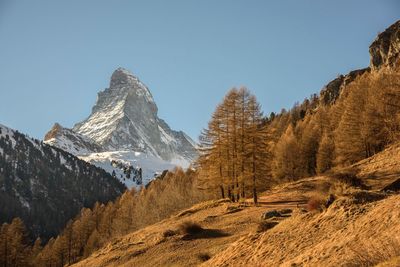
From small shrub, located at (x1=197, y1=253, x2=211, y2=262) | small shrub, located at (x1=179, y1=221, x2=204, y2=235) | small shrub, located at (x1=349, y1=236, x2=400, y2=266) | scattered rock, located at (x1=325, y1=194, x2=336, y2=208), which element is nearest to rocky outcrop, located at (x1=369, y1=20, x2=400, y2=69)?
small shrub, located at (x1=179, y1=221, x2=204, y2=235)

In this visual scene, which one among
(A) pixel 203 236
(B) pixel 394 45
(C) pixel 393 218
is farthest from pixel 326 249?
(B) pixel 394 45

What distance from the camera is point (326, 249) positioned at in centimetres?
1390

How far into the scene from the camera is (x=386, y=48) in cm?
9256

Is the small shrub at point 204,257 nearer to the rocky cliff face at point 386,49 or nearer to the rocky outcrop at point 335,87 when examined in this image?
the rocky cliff face at point 386,49

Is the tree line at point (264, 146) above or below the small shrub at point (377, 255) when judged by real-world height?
above

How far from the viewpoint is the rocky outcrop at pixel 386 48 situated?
88000mm

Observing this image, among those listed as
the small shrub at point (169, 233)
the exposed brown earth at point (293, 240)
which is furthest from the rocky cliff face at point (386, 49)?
the small shrub at point (169, 233)

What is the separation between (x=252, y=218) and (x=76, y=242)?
79640 millimetres

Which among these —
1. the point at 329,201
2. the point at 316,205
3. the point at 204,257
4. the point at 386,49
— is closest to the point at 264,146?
the point at 204,257

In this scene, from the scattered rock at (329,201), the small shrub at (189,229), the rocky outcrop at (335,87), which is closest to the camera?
the scattered rock at (329,201)

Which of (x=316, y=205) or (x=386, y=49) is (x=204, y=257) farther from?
(x=386, y=49)

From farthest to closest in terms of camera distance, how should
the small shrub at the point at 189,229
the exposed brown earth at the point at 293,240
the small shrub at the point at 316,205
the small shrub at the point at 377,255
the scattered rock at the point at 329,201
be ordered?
the small shrub at the point at 189,229, the small shrub at the point at 316,205, the scattered rock at the point at 329,201, the exposed brown earth at the point at 293,240, the small shrub at the point at 377,255

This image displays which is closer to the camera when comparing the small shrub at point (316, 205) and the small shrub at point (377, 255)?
the small shrub at point (377, 255)

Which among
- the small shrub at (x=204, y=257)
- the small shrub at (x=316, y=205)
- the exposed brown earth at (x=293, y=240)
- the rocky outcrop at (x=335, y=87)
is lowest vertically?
the small shrub at (x=204, y=257)
